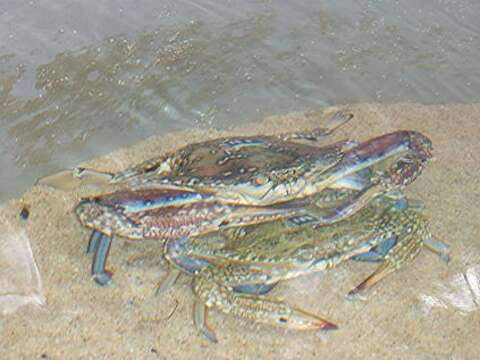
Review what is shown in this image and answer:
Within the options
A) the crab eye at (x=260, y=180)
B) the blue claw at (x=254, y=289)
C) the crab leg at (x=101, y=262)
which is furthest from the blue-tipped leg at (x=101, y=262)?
the crab eye at (x=260, y=180)

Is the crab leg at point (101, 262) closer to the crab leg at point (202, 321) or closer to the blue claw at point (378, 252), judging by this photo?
the crab leg at point (202, 321)

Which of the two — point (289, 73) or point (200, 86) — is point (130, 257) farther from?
point (289, 73)

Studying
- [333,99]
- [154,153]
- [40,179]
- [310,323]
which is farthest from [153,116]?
[310,323]

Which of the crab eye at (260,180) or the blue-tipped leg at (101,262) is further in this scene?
the blue-tipped leg at (101,262)

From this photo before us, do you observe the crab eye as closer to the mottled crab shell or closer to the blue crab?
the mottled crab shell

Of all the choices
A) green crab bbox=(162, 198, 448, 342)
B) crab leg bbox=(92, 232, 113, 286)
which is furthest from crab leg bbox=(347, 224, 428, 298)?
crab leg bbox=(92, 232, 113, 286)

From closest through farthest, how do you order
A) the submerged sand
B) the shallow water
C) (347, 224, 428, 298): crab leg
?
the submerged sand
(347, 224, 428, 298): crab leg
the shallow water
